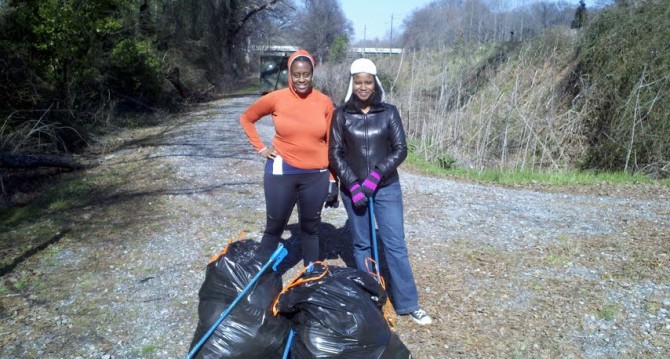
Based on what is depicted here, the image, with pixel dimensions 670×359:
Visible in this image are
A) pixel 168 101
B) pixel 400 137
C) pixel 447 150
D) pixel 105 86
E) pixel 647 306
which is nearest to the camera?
pixel 400 137

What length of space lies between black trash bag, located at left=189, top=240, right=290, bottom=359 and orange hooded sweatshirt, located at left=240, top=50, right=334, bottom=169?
0.80 metres

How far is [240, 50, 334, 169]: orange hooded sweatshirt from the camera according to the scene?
12.6 ft

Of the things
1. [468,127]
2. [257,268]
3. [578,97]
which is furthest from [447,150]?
[257,268]

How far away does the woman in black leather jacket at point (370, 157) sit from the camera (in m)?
3.68

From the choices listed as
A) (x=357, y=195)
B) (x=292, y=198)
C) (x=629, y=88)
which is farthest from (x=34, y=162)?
(x=629, y=88)

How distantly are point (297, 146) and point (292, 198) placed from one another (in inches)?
15.0

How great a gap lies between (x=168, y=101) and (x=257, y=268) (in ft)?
57.4

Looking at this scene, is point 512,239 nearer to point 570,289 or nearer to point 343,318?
point 570,289

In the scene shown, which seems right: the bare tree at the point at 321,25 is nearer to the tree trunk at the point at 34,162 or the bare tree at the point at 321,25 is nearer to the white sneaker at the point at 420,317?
the tree trunk at the point at 34,162

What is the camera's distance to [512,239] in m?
5.80

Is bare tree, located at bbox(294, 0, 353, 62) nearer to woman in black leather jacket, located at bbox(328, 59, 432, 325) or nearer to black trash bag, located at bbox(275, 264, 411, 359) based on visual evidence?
woman in black leather jacket, located at bbox(328, 59, 432, 325)

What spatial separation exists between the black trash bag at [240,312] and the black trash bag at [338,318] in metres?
0.10

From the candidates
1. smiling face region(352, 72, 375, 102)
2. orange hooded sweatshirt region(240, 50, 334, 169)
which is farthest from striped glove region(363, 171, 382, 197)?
smiling face region(352, 72, 375, 102)

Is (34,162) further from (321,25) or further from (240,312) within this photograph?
(321,25)
